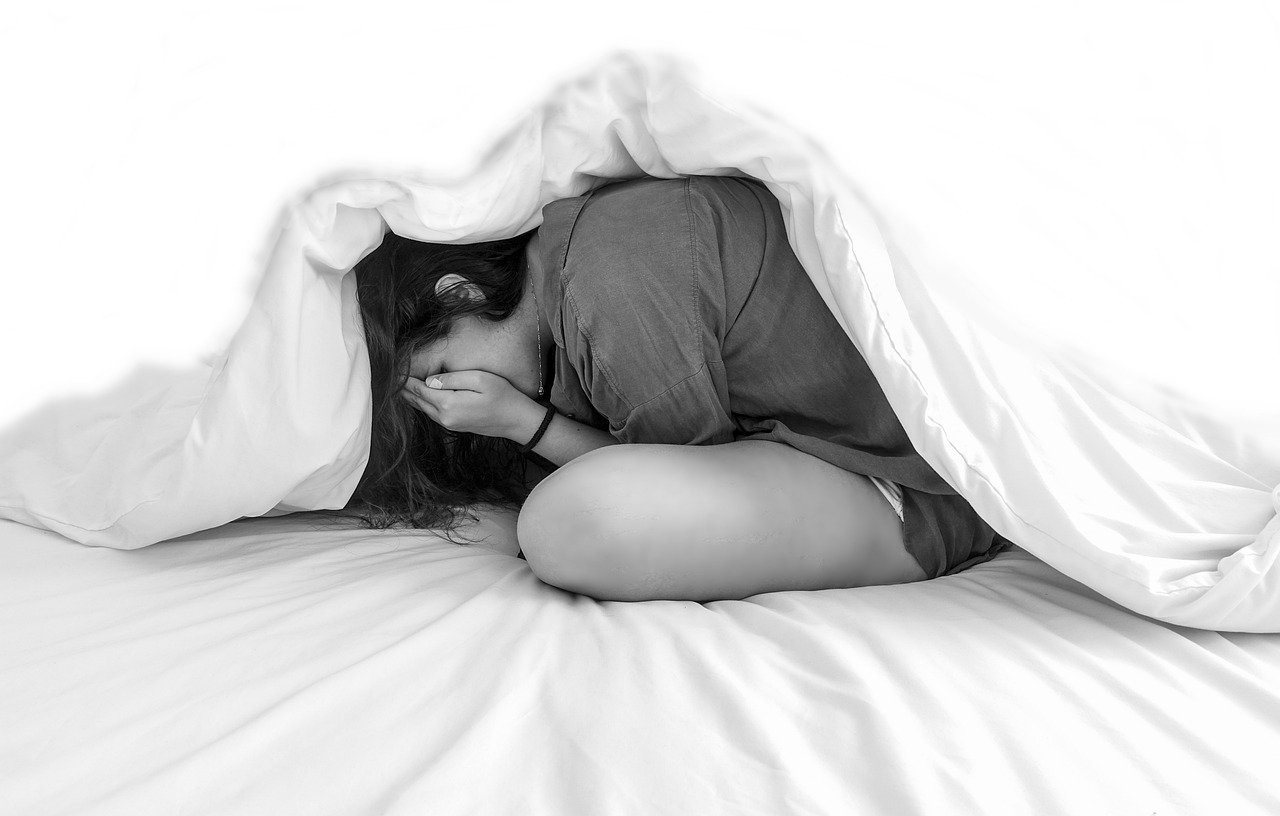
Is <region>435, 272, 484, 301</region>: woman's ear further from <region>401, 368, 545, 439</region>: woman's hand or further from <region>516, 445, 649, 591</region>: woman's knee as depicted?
<region>516, 445, 649, 591</region>: woman's knee

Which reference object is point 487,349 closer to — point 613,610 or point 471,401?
point 471,401

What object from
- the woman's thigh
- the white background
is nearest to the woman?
the woman's thigh

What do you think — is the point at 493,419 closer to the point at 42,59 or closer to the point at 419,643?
the point at 419,643

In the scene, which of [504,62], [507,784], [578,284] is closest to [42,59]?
[504,62]

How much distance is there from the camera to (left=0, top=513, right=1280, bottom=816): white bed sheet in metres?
0.50

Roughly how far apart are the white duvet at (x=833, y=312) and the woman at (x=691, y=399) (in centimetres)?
6

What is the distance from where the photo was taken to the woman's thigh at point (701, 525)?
0.76m

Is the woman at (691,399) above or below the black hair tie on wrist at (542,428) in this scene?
above

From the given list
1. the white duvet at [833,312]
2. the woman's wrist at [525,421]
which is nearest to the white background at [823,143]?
the white duvet at [833,312]

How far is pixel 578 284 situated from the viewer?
2.70ft

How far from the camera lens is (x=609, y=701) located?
1.86 ft

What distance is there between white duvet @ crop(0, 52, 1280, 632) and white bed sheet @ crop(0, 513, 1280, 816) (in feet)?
0.21

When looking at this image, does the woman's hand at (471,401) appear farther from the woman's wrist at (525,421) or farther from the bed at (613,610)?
the bed at (613,610)

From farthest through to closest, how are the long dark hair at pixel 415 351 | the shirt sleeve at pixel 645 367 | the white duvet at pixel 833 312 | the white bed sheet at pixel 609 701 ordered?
the long dark hair at pixel 415 351 < the shirt sleeve at pixel 645 367 < the white duvet at pixel 833 312 < the white bed sheet at pixel 609 701
